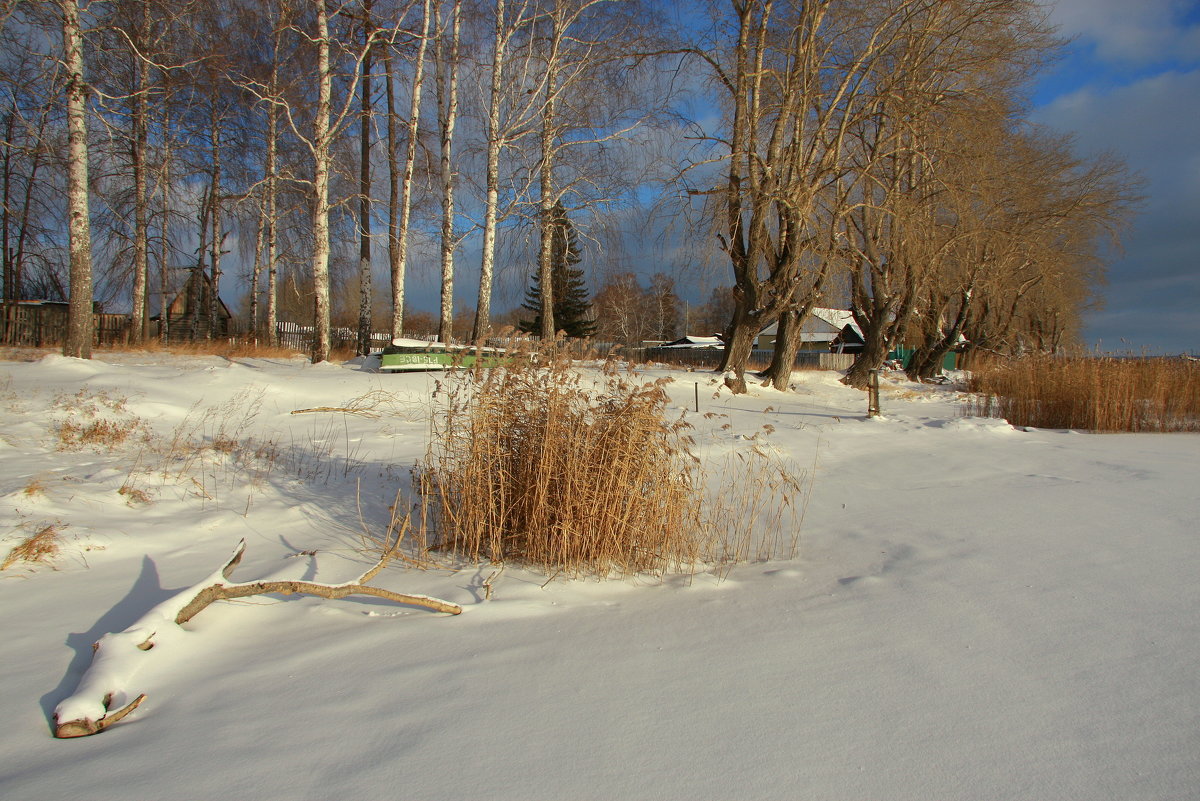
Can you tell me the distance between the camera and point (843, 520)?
4645 millimetres

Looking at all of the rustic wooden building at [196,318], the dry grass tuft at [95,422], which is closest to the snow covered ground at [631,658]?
the dry grass tuft at [95,422]

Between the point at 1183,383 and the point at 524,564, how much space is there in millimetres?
10249

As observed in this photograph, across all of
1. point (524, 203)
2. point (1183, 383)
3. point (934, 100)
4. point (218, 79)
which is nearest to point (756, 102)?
point (934, 100)

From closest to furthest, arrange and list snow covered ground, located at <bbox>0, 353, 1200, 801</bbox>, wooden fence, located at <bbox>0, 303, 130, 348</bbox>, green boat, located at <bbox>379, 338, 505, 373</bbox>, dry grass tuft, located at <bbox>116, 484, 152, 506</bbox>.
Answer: snow covered ground, located at <bbox>0, 353, 1200, 801</bbox> < dry grass tuft, located at <bbox>116, 484, 152, 506</bbox> < green boat, located at <bbox>379, 338, 505, 373</bbox> < wooden fence, located at <bbox>0, 303, 130, 348</bbox>

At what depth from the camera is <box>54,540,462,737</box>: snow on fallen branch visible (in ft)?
6.33

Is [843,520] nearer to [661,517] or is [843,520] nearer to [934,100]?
[661,517]

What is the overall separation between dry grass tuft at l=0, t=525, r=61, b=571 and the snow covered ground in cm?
4

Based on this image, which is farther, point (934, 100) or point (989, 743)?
point (934, 100)

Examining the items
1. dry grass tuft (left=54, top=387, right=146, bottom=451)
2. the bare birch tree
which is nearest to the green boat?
the bare birch tree

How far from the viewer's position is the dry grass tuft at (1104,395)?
29.6 ft

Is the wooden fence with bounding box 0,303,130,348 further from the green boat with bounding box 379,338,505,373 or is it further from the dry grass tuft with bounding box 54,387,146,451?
the dry grass tuft with bounding box 54,387,146,451

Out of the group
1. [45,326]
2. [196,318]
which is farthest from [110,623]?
[45,326]

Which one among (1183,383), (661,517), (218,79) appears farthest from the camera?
(218,79)

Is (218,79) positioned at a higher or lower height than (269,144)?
higher
